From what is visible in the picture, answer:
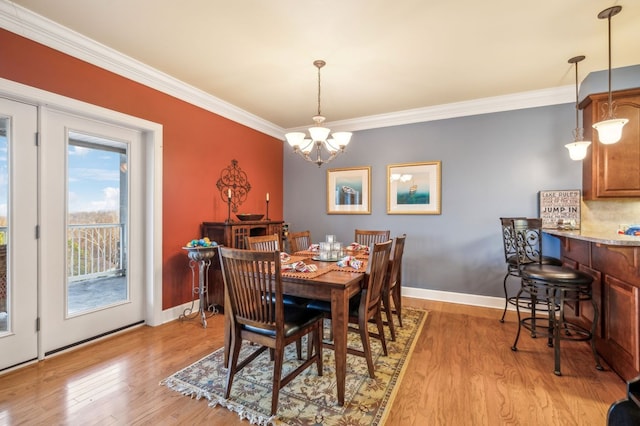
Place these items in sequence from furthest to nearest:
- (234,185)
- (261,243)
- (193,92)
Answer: (234,185) < (193,92) < (261,243)

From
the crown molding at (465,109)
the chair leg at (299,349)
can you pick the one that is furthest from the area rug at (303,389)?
the crown molding at (465,109)

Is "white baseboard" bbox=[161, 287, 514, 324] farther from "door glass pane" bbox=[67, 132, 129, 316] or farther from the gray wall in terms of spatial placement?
"door glass pane" bbox=[67, 132, 129, 316]

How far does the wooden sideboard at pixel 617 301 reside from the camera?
197 cm

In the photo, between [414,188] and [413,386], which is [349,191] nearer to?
[414,188]

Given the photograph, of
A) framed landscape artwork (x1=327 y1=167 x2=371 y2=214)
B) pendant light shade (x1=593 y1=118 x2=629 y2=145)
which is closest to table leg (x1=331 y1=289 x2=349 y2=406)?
pendant light shade (x1=593 y1=118 x2=629 y2=145)

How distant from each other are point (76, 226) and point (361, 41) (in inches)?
117

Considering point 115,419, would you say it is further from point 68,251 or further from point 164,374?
point 68,251

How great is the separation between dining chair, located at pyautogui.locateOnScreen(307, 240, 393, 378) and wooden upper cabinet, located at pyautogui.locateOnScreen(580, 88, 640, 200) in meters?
2.65

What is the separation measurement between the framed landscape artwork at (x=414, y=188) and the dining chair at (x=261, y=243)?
2.03 m

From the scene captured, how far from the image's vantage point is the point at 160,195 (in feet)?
10.3

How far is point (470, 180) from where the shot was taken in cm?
391

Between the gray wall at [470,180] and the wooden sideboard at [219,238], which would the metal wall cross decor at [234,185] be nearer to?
the wooden sideboard at [219,238]

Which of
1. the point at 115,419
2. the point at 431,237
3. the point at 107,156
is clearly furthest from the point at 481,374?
the point at 107,156

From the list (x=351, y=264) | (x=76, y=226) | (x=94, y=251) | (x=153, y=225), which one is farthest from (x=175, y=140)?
(x=351, y=264)
